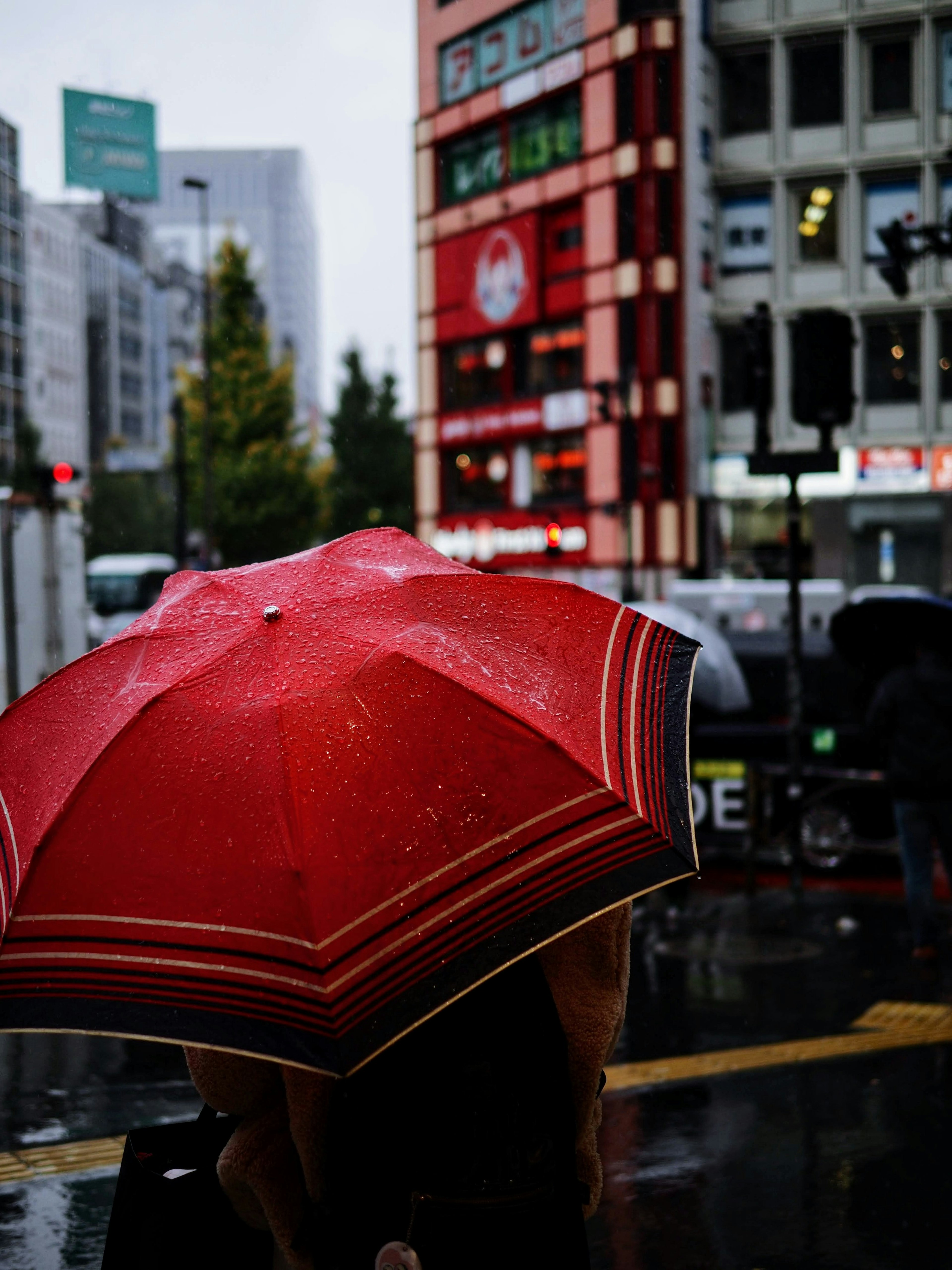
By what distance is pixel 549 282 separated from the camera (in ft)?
124

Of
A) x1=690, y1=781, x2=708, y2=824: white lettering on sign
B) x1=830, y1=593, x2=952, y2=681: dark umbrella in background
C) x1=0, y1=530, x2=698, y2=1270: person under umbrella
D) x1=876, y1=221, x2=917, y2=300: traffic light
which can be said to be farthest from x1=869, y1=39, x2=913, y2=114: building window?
x1=0, y1=530, x2=698, y2=1270: person under umbrella

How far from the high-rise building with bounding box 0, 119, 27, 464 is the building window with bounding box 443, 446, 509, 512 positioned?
3851 cm

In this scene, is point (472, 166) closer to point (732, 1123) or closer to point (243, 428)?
point (243, 428)

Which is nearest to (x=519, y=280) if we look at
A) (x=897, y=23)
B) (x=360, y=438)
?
(x=897, y=23)

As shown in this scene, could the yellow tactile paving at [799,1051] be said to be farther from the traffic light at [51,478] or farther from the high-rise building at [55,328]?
the high-rise building at [55,328]

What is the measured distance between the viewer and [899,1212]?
444 cm

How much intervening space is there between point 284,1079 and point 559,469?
36.7 meters

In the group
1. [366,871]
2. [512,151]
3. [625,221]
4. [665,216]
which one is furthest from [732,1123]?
[512,151]

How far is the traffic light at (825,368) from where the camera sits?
9.55 meters

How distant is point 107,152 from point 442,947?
50.0 ft

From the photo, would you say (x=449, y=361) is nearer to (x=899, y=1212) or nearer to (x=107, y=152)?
(x=107, y=152)

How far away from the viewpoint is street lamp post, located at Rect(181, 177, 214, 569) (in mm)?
40344

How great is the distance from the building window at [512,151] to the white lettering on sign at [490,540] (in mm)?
9039

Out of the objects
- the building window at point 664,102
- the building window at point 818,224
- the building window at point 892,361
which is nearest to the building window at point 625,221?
the building window at point 664,102
